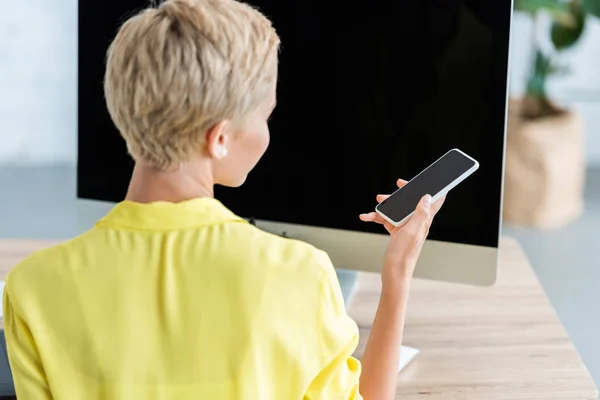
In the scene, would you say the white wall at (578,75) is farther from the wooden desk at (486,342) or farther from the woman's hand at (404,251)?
the woman's hand at (404,251)

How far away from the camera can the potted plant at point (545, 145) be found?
3.27 m

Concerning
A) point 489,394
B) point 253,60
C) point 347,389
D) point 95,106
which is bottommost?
point 489,394

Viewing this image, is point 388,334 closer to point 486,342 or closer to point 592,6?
point 486,342

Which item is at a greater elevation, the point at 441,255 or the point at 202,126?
the point at 202,126

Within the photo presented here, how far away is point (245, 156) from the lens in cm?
95

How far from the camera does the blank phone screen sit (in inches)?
44.9

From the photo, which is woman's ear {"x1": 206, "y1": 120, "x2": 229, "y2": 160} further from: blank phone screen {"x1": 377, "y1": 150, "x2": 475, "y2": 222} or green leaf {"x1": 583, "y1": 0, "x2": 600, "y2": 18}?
green leaf {"x1": 583, "y1": 0, "x2": 600, "y2": 18}

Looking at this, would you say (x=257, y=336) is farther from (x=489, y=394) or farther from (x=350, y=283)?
(x=350, y=283)

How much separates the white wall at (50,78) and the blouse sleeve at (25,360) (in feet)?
9.57

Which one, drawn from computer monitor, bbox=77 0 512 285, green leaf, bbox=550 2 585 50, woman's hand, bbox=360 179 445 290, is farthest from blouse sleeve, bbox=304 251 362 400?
green leaf, bbox=550 2 585 50

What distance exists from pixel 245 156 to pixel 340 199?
50 centimetres

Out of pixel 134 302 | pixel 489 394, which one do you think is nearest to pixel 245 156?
pixel 134 302

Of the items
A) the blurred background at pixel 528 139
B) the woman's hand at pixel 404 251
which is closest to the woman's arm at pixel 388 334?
the woman's hand at pixel 404 251

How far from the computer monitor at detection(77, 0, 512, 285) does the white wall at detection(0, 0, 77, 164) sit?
7.53 ft
